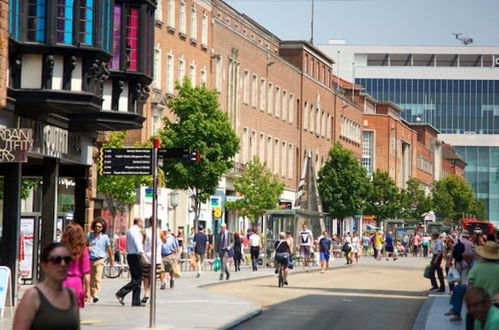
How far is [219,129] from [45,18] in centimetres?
2735

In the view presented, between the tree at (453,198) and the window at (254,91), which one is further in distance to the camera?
the tree at (453,198)

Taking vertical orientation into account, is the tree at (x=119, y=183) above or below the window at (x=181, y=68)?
below

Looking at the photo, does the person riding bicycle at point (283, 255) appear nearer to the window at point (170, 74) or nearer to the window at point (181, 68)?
the window at point (170, 74)

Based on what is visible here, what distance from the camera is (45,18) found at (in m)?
26.0

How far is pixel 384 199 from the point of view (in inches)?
4309

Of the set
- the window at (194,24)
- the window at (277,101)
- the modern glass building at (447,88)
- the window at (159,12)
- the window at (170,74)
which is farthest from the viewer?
the modern glass building at (447,88)

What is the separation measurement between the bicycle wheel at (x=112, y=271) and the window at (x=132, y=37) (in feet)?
38.8

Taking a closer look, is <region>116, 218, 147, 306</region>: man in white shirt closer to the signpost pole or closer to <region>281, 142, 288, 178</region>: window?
the signpost pole

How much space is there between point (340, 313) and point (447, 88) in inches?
6086

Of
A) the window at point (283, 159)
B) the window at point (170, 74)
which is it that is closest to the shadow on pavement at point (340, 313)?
the window at point (170, 74)

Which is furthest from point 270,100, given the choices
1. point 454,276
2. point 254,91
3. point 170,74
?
point 454,276

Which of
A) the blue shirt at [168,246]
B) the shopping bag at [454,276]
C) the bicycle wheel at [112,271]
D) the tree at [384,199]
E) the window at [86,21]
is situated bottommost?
the bicycle wheel at [112,271]

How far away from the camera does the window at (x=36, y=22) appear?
2598 cm

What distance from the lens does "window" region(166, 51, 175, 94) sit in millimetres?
60156
